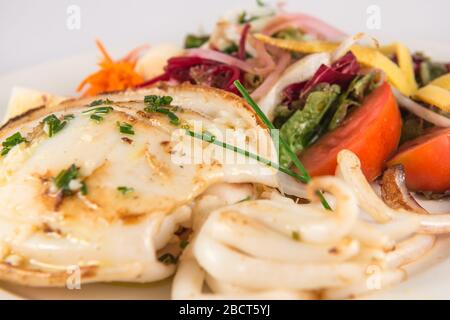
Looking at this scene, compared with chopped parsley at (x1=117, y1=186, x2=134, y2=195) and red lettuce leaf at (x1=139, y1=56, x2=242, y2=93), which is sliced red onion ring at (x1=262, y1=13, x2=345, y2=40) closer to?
red lettuce leaf at (x1=139, y1=56, x2=242, y2=93)

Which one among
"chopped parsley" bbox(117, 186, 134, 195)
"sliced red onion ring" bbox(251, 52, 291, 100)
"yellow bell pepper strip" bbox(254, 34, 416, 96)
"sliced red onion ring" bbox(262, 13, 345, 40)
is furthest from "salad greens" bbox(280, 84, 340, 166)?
"chopped parsley" bbox(117, 186, 134, 195)

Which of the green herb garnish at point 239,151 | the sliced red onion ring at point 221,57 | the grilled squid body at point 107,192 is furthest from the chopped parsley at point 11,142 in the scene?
the sliced red onion ring at point 221,57

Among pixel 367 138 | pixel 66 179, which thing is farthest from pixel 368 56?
pixel 66 179

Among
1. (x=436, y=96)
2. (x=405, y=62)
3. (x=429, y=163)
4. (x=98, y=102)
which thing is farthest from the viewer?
(x=405, y=62)

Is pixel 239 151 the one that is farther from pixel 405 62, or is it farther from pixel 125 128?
pixel 405 62

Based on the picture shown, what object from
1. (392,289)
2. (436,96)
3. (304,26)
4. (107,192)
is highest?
(107,192)

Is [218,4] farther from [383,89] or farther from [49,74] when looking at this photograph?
[383,89]
